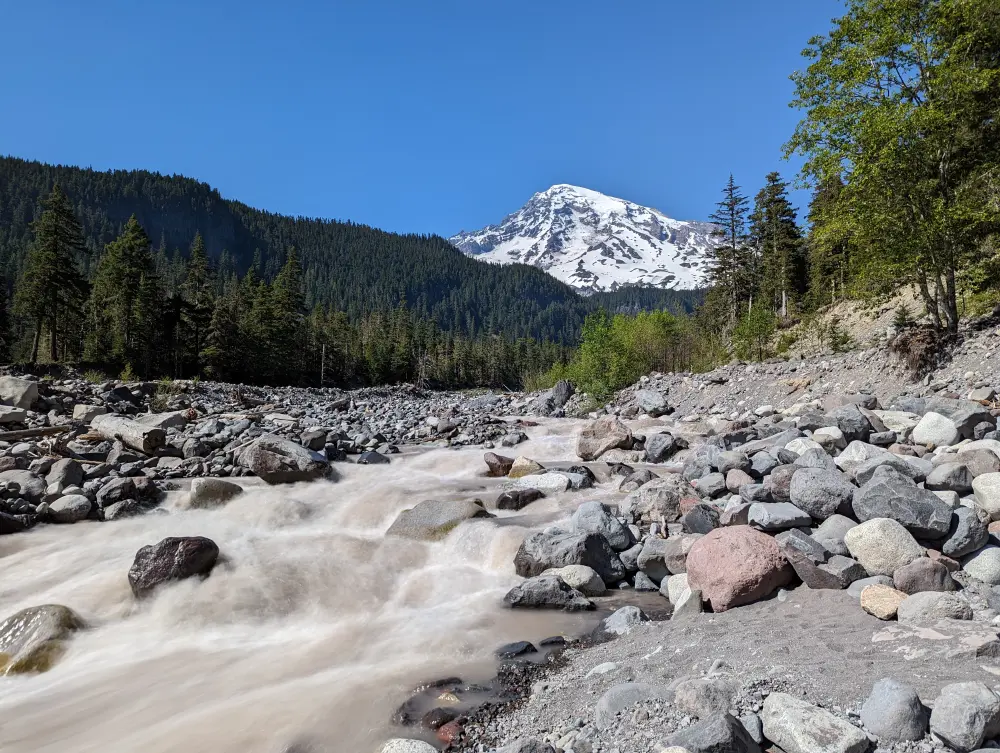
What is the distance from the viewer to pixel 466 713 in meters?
→ 4.26

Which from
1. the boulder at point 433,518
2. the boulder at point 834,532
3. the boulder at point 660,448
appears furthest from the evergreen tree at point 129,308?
the boulder at point 834,532

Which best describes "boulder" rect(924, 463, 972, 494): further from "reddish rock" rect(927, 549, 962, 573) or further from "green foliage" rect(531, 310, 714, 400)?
"green foliage" rect(531, 310, 714, 400)

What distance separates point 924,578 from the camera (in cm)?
456

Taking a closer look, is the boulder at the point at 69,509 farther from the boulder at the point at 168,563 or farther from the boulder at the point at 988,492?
the boulder at the point at 988,492

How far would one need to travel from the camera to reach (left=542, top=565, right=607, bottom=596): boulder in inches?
254

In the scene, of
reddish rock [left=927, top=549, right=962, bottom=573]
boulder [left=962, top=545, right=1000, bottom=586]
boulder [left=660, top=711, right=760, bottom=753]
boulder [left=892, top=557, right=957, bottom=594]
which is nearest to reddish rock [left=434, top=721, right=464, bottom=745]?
boulder [left=660, top=711, right=760, bottom=753]

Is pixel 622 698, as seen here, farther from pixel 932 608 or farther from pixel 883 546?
pixel 883 546

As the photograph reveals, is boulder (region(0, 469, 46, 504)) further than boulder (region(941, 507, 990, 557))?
Yes

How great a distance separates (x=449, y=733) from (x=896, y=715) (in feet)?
9.54

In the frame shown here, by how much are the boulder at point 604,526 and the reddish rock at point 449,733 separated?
3562 mm

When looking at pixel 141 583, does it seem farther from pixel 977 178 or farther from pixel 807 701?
pixel 977 178

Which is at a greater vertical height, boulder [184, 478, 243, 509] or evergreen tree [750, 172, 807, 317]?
evergreen tree [750, 172, 807, 317]

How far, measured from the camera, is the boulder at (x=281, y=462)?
12172 millimetres

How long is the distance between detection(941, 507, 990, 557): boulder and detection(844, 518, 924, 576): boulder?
0.25m
